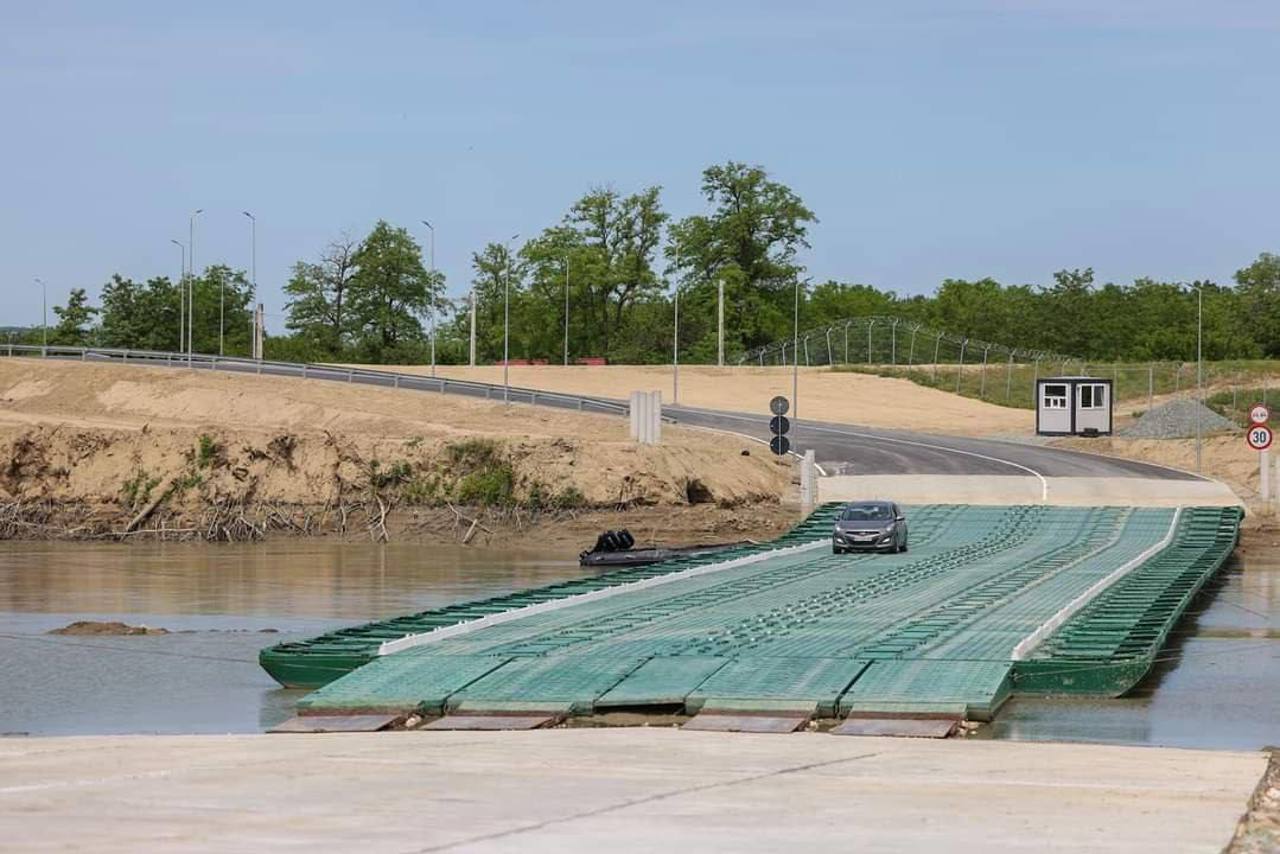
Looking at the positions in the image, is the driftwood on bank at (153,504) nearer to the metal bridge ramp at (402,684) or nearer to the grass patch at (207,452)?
the grass patch at (207,452)

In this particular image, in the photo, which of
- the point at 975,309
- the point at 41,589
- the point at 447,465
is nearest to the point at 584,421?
the point at 447,465

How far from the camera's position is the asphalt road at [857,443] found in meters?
73.4

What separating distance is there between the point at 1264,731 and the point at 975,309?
6176 inches

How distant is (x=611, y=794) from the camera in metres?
17.9

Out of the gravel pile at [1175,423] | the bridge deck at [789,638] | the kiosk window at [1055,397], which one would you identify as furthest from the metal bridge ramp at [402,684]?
the kiosk window at [1055,397]

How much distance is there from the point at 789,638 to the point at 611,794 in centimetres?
Answer: 1446

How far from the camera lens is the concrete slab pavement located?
597 inches

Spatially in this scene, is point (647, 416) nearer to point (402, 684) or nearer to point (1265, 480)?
point (1265, 480)

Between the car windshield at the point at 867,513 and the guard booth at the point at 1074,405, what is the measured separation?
3655 cm

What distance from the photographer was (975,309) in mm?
179750

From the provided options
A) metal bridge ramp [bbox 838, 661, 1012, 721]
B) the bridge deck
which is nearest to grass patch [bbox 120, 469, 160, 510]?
the bridge deck

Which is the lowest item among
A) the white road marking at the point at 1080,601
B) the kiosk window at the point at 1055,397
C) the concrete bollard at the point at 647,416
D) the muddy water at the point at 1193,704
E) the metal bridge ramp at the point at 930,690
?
the muddy water at the point at 1193,704

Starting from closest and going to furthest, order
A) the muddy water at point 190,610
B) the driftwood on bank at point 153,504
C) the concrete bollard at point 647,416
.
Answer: the muddy water at point 190,610
the driftwood on bank at point 153,504
the concrete bollard at point 647,416

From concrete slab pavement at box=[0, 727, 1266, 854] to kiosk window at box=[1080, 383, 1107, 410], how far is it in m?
66.9
